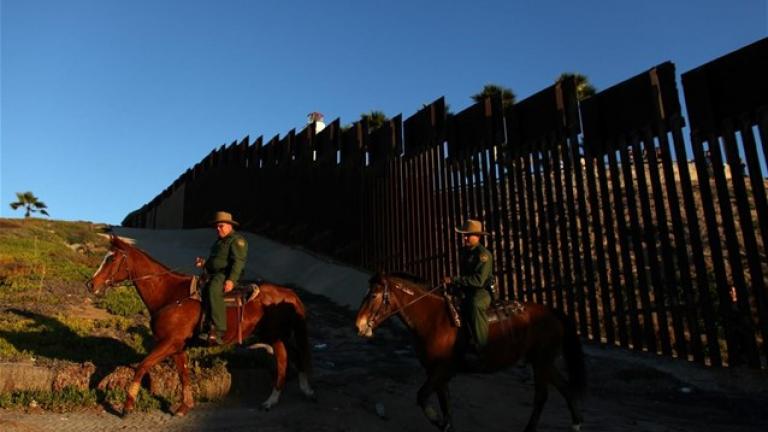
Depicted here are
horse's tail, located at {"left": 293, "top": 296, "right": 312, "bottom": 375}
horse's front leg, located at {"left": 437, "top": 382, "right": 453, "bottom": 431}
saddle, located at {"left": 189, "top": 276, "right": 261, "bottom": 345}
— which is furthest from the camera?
horse's tail, located at {"left": 293, "top": 296, "right": 312, "bottom": 375}

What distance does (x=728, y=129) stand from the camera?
9008mm

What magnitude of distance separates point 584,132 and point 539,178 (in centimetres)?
131

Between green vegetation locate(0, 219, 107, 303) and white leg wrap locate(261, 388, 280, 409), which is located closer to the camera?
white leg wrap locate(261, 388, 280, 409)

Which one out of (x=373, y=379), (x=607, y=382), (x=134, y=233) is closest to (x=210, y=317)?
(x=373, y=379)

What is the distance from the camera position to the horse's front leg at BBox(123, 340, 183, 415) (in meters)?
7.13

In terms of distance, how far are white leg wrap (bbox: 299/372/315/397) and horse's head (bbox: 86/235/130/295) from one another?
9.27ft

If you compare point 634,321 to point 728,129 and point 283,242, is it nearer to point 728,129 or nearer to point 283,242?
point 728,129

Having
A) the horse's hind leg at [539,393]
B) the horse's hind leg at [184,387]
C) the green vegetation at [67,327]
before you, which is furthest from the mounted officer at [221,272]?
the horse's hind leg at [539,393]

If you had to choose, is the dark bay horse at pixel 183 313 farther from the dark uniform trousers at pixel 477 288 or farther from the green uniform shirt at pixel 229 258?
the dark uniform trousers at pixel 477 288

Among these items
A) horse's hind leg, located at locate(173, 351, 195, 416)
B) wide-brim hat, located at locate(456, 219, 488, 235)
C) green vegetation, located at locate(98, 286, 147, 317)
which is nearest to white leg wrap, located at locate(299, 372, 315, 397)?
horse's hind leg, located at locate(173, 351, 195, 416)

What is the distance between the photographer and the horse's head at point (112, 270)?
7984mm

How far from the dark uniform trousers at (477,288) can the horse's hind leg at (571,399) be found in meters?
1.23

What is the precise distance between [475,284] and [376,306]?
122cm

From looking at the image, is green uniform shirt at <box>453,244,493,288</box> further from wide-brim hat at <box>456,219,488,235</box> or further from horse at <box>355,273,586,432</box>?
horse at <box>355,273,586,432</box>
